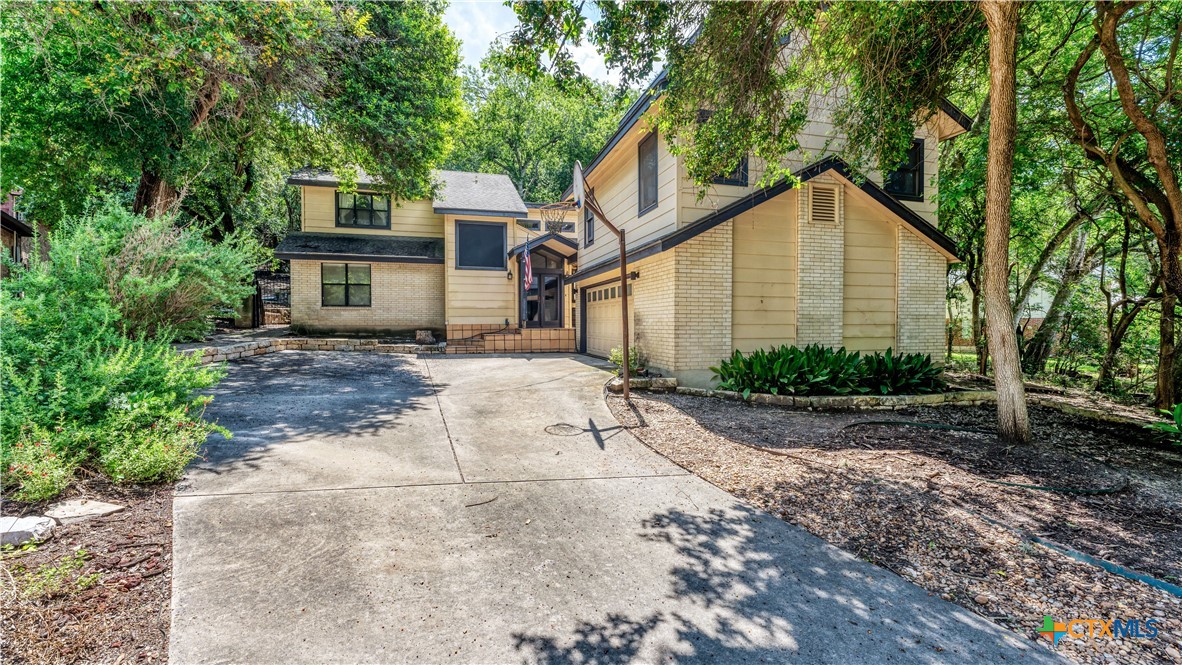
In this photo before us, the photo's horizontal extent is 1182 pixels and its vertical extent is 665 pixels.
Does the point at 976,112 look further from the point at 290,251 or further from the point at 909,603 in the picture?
the point at 290,251

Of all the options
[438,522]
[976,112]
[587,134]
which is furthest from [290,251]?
[587,134]

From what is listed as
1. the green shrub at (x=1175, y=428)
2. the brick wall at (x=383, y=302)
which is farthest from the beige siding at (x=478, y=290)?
the green shrub at (x=1175, y=428)

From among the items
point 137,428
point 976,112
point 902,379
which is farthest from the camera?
point 976,112

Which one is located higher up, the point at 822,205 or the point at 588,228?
the point at 588,228

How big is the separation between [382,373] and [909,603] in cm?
1025

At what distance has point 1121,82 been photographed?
6102mm

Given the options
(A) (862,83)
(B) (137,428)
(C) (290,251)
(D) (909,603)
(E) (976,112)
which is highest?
(E) (976,112)

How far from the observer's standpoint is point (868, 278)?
35.4 feet

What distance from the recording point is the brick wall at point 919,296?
35.8ft

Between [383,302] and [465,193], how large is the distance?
17.9 feet

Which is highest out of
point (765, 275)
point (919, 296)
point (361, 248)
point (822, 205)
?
point (361, 248)

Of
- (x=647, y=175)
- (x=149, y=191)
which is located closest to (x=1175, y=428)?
(x=647, y=175)

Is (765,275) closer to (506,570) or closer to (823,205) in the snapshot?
(823,205)

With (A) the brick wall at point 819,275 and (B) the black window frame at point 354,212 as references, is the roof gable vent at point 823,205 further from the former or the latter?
(B) the black window frame at point 354,212
